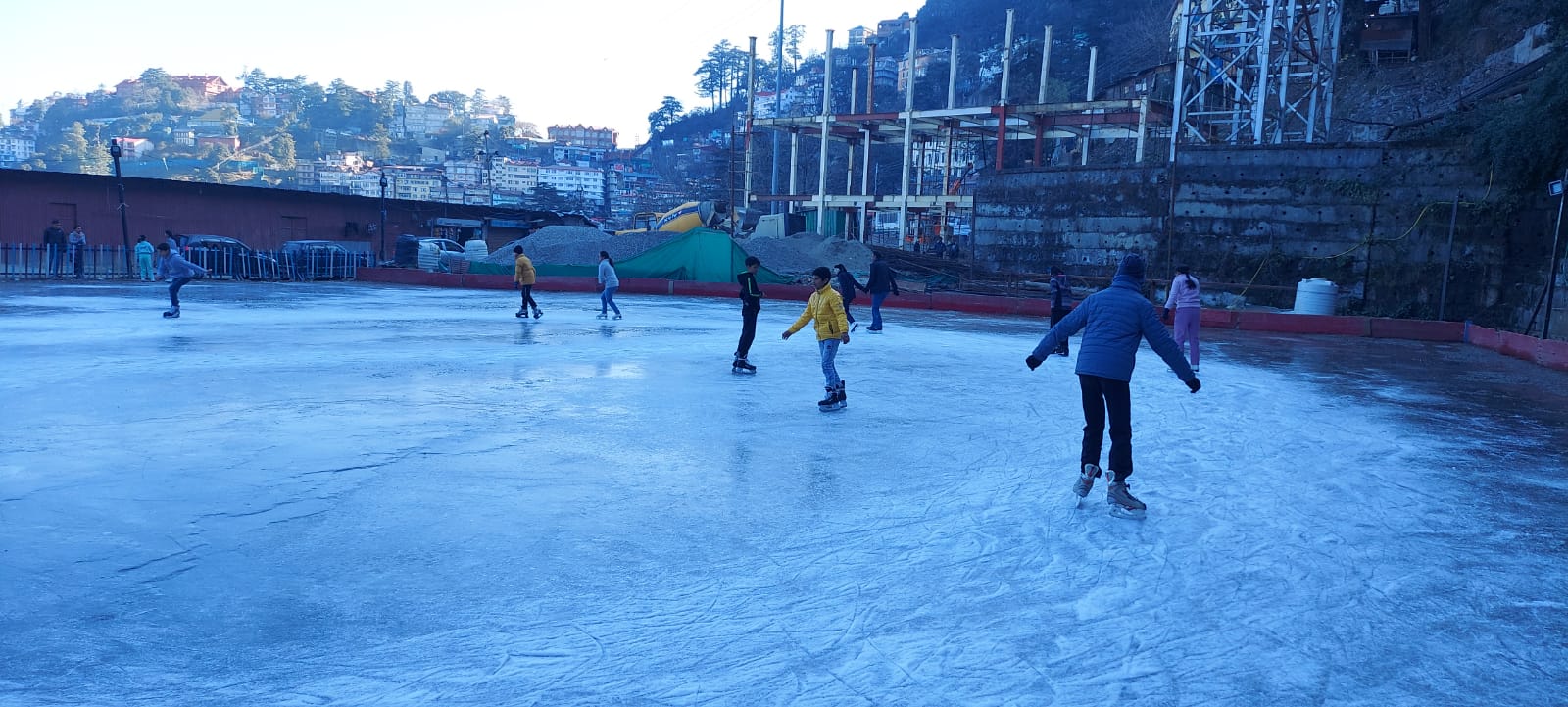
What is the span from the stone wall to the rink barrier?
1.56 metres

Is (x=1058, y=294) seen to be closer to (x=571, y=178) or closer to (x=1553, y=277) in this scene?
(x=1553, y=277)

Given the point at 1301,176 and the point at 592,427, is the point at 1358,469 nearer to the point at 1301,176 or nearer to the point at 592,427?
the point at 592,427

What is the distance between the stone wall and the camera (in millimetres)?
20828

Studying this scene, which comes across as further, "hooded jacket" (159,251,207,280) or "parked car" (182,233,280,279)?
"parked car" (182,233,280,279)

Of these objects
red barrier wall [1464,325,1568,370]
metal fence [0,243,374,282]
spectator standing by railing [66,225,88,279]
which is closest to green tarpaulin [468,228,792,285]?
metal fence [0,243,374,282]


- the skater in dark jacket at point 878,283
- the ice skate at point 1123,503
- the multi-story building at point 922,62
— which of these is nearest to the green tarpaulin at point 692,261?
the skater in dark jacket at point 878,283

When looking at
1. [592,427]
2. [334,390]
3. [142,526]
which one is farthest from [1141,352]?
[142,526]

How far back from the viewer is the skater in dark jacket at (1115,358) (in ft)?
19.5

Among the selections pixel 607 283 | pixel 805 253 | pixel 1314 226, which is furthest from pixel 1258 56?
pixel 607 283

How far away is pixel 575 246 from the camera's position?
1347 inches

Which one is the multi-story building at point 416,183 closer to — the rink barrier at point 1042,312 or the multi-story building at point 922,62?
the multi-story building at point 922,62

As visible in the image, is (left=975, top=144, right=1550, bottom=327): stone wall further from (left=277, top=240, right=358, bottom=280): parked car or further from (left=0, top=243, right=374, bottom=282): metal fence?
(left=0, top=243, right=374, bottom=282): metal fence

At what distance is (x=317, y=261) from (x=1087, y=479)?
3379cm

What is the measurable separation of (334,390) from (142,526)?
4855 mm
